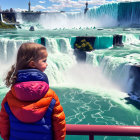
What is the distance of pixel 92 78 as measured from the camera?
17.3 meters

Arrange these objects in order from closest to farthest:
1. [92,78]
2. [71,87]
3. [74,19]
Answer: [71,87]
[92,78]
[74,19]

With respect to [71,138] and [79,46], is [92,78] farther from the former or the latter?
[71,138]

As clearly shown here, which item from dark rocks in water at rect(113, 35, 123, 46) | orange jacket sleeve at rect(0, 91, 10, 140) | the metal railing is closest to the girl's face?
orange jacket sleeve at rect(0, 91, 10, 140)

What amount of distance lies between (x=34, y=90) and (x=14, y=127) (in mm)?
386

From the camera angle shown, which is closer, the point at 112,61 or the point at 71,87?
the point at 71,87

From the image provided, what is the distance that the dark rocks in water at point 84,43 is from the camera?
20.4 m

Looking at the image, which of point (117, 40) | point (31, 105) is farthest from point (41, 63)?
point (117, 40)

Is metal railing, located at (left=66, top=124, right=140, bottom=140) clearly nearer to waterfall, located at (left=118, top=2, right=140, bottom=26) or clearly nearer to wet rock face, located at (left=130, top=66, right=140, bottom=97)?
wet rock face, located at (left=130, top=66, right=140, bottom=97)

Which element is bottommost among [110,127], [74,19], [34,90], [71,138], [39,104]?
[71,138]

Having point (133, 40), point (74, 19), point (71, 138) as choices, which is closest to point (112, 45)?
point (133, 40)

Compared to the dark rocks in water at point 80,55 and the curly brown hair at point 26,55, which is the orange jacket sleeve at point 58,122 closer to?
the curly brown hair at point 26,55

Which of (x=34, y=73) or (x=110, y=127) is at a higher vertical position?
(x=34, y=73)

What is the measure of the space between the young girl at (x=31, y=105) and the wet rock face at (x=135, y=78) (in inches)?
A: 494

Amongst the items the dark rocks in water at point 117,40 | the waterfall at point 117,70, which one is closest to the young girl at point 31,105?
the waterfall at point 117,70
